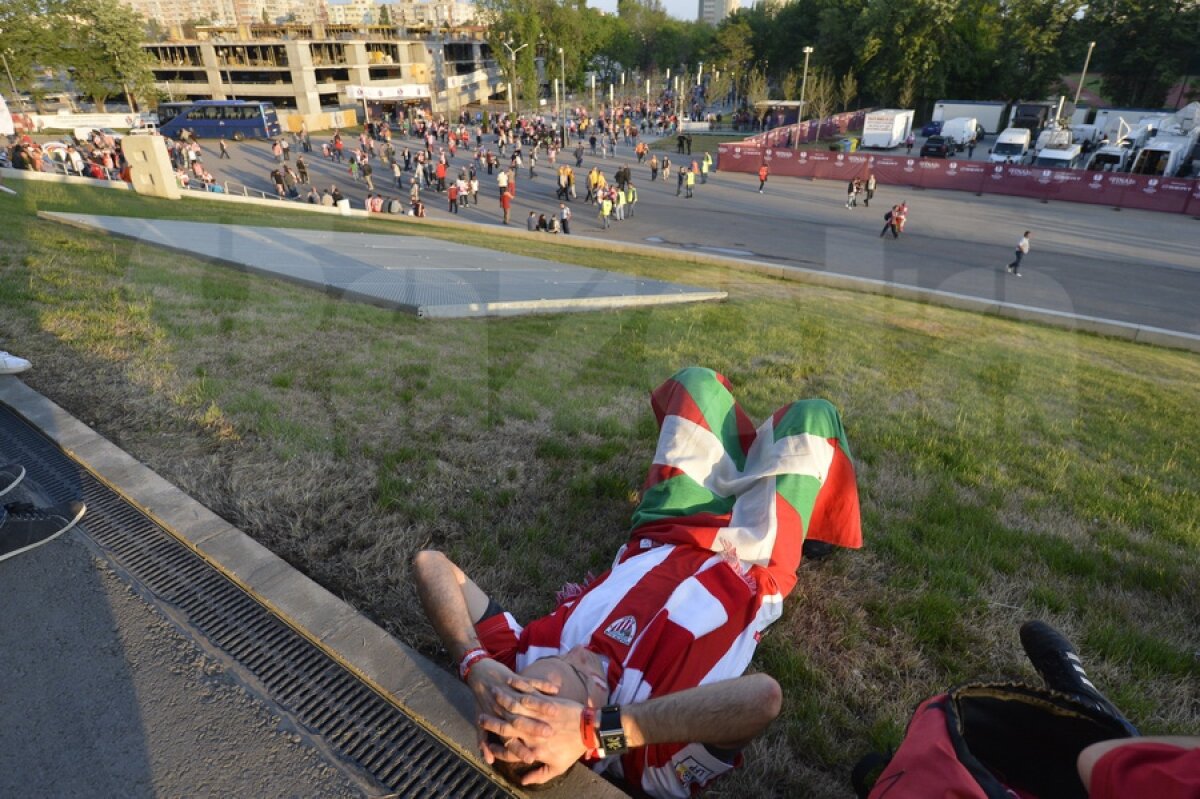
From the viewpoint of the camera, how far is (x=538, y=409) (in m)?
5.21

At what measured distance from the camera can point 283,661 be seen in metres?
2.56

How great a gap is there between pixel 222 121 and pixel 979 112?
58610 mm

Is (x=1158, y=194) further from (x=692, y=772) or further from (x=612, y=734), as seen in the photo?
(x=612, y=734)

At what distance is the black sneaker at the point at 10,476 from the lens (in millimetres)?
3350

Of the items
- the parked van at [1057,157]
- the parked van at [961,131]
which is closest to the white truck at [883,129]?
the parked van at [961,131]

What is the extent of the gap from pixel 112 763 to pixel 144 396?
11.1 feet

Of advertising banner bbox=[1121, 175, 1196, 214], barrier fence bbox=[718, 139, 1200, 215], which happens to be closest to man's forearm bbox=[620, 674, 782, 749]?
barrier fence bbox=[718, 139, 1200, 215]

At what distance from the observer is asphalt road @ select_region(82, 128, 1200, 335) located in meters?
16.2

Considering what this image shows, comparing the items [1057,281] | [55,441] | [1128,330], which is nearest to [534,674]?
[55,441]

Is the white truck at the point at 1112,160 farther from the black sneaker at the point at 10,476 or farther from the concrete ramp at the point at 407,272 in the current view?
the black sneaker at the point at 10,476

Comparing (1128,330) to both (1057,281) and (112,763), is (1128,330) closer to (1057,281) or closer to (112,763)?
(1057,281)

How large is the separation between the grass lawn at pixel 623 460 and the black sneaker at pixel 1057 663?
11.4 inches

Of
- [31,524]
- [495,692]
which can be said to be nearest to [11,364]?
[31,524]

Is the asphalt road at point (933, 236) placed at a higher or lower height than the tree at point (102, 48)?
lower
